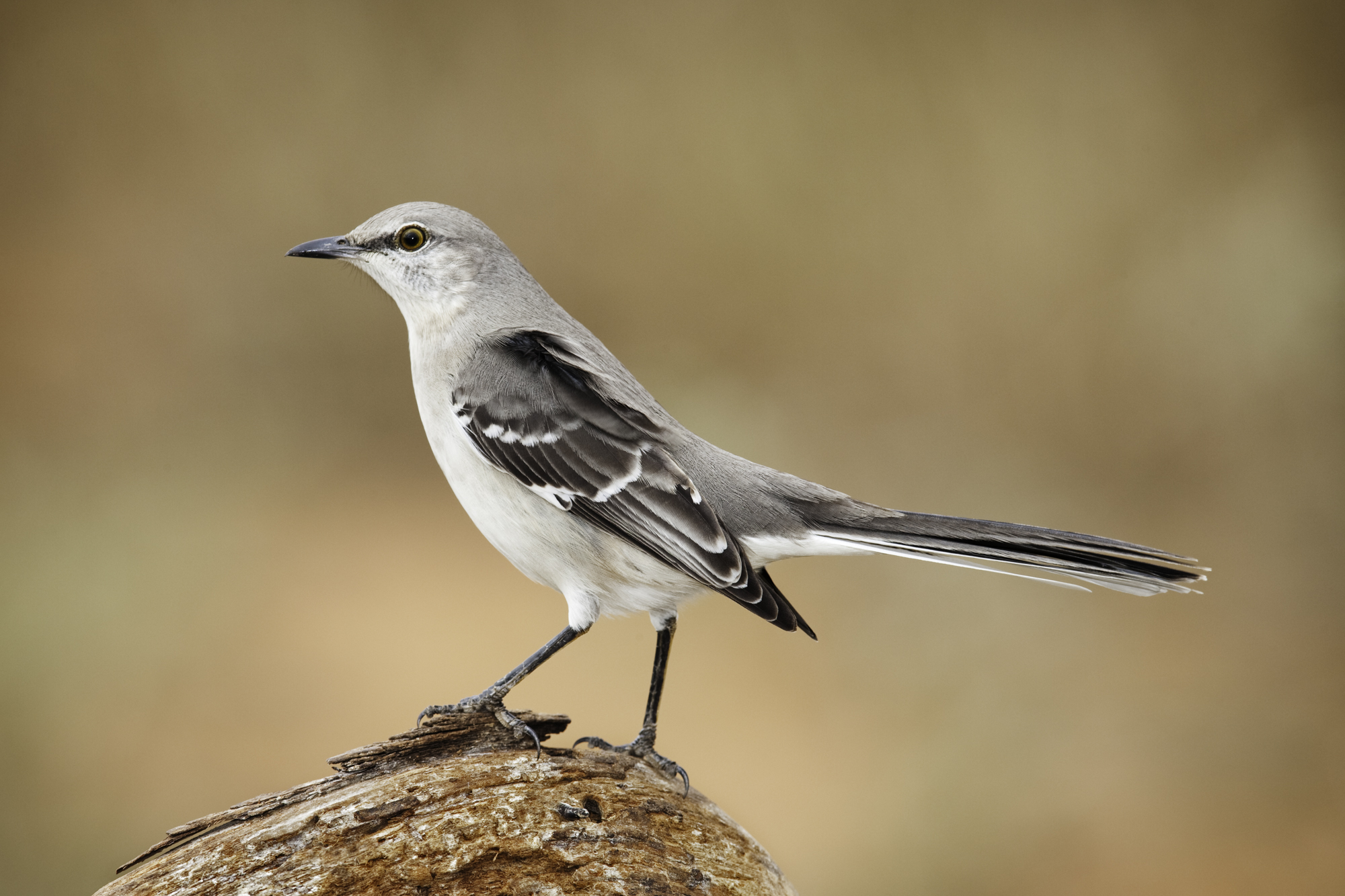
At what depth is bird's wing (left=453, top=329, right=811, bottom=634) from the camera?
9.08 feet

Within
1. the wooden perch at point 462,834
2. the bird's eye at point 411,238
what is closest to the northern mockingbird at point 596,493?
the bird's eye at point 411,238

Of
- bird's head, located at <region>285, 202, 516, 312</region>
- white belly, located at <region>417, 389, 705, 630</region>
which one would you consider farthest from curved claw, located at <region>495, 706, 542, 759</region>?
bird's head, located at <region>285, 202, 516, 312</region>

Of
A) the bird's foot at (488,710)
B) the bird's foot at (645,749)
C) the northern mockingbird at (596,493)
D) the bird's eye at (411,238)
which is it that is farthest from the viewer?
the bird's eye at (411,238)

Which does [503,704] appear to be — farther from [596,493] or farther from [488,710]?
[596,493]

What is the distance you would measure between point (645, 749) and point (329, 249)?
1964 mm

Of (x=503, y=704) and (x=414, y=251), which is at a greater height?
(x=414, y=251)

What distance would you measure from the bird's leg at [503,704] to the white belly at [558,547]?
0.50 feet

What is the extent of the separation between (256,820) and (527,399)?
1.40m

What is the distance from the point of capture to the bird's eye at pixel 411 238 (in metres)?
3.25

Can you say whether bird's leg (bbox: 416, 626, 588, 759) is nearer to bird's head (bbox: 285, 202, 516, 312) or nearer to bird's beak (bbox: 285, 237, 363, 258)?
bird's head (bbox: 285, 202, 516, 312)

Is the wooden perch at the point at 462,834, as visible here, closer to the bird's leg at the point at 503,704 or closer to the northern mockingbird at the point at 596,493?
the bird's leg at the point at 503,704

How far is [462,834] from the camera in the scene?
2549mm

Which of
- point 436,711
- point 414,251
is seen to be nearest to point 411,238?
point 414,251

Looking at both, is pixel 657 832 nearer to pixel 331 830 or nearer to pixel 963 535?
pixel 331 830
